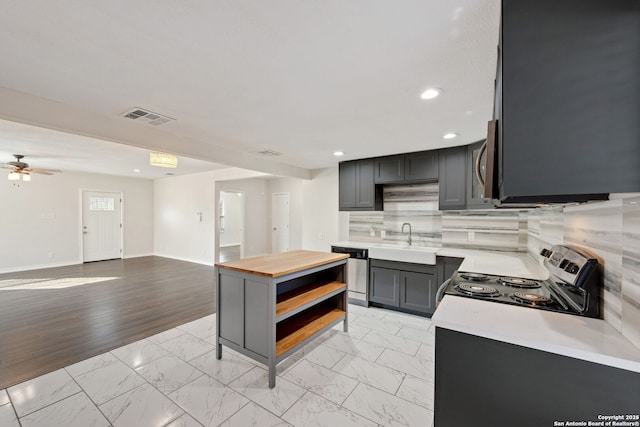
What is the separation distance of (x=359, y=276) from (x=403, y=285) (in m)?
0.68

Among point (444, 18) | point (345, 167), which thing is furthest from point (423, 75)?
point (345, 167)

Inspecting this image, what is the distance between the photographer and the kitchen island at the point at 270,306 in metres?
2.17

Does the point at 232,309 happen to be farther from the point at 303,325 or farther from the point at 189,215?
the point at 189,215

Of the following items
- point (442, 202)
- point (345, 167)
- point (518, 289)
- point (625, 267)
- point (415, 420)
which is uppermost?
point (345, 167)

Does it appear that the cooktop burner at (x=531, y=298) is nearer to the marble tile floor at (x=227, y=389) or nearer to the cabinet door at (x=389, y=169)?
the marble tile floor at (x=227, y=389)

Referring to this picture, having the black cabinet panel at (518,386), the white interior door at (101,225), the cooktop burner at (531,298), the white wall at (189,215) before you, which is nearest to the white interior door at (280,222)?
the white wall at (189,215)

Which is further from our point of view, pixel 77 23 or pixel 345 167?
pixel 345 167

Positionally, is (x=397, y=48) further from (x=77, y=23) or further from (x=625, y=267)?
(x=77, y=23)

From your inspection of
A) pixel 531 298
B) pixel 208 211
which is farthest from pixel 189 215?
pixel 531 298

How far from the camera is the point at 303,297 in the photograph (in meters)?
2.67

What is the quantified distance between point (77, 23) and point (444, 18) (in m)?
1.82

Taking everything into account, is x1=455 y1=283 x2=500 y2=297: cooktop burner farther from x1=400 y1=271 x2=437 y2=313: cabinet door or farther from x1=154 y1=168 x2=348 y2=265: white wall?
x1=154 y1=168 x2=348 y2=265: white wall

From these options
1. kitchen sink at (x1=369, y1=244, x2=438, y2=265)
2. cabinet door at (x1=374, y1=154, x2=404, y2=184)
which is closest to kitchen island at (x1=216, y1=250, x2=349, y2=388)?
kitchen sink at (x1=369, y1=244, x2=438, y2=265)

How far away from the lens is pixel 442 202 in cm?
361
